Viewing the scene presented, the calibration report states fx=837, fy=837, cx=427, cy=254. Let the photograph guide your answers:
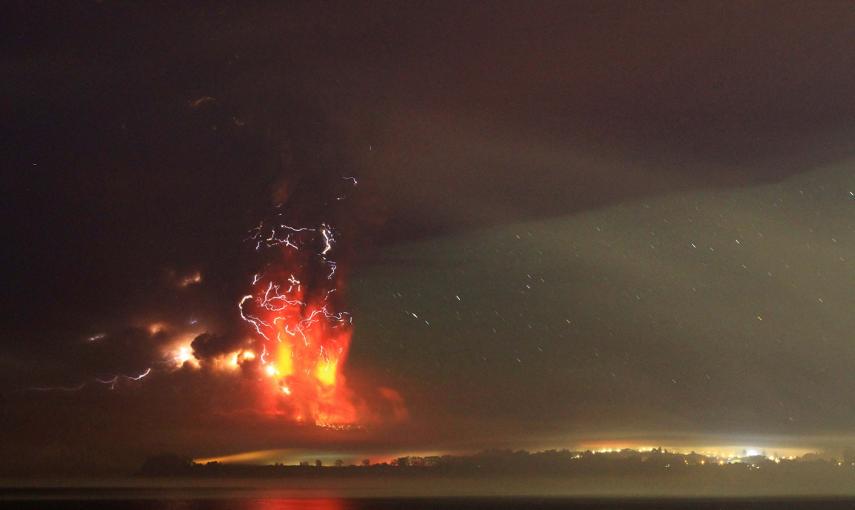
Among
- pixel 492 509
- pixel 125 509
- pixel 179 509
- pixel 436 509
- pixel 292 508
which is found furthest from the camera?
pixel 492 509

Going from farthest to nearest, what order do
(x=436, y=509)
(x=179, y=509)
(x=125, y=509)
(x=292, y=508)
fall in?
(x=436, y=509) < (x=125, y=509) < (x=179, y=509) < (x=292, y=508)

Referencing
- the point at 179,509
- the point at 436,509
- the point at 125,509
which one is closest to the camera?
the point at 179,509

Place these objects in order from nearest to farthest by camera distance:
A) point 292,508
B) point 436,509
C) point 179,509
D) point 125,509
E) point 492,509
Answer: point 292,508 < point 179,509 < point 125,509 < point 436,509 < point 492,509

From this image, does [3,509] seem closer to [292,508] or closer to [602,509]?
[292,508]

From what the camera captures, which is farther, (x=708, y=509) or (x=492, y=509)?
(x=492, y=509)

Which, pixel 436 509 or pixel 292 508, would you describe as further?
pixel 436 509

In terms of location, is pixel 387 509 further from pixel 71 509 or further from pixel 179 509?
pixel 71 509

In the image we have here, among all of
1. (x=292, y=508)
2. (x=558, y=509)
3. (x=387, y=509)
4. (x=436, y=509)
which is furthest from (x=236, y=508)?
(x=558, y=509)

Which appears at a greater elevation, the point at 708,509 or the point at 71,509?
the point at 71,509

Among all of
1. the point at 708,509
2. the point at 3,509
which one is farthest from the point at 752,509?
the point at 3,509
